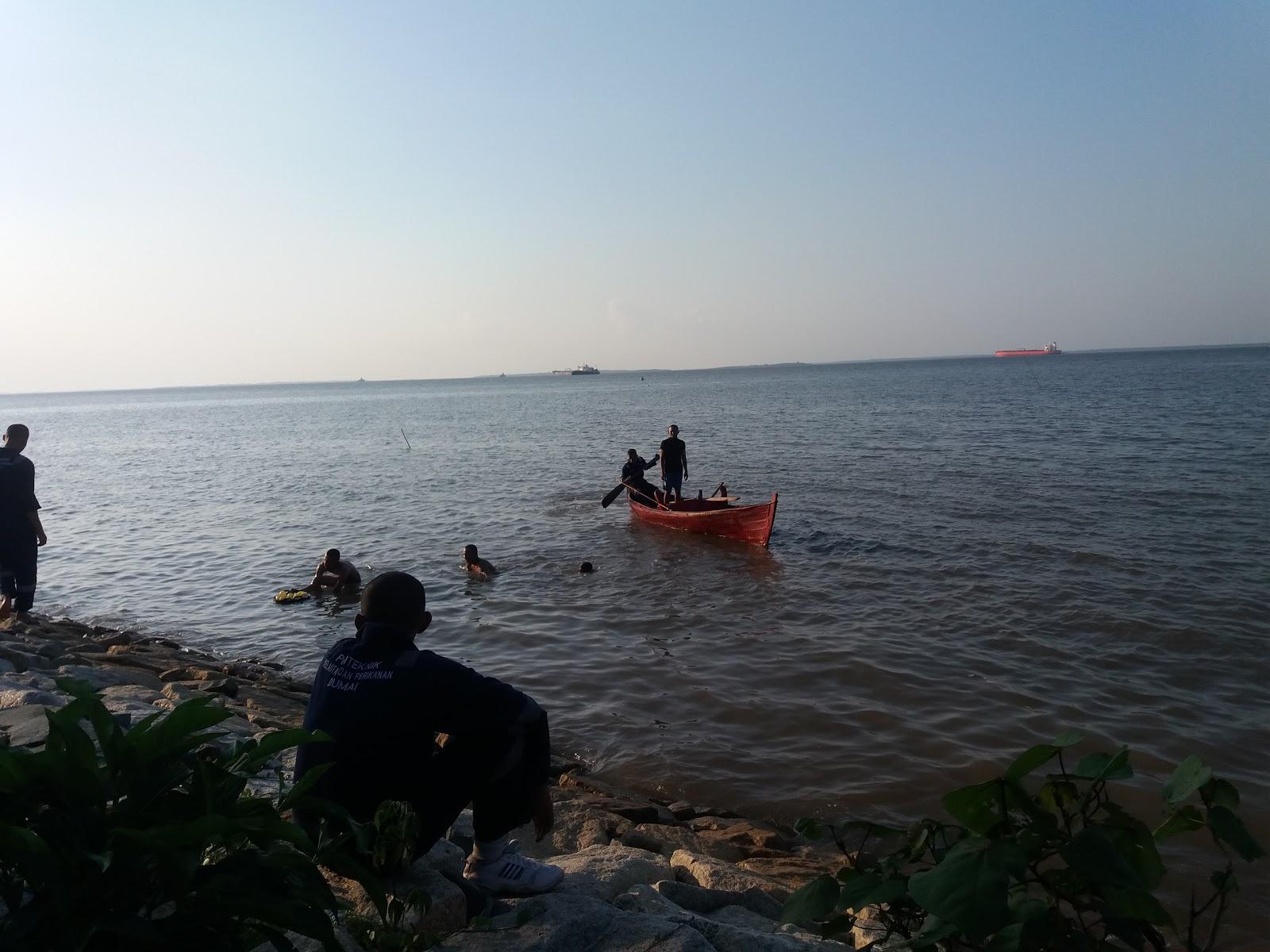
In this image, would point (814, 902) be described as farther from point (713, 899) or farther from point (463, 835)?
point (463, 835)

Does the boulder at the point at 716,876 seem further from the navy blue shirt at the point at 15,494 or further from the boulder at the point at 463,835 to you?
the navy blue shirt at the point at 15,494

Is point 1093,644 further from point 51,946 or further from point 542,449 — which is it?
point 542,449

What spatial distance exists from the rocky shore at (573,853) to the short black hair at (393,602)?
903 millimetres

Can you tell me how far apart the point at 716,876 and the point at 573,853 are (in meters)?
0.88

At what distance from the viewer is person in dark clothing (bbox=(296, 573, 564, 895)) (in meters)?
3.06

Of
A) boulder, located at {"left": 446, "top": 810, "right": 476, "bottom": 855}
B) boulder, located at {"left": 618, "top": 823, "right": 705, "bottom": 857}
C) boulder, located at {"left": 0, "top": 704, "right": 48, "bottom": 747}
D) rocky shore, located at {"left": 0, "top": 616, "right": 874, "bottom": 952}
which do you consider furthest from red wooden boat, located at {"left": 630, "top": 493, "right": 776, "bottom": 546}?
boulder, located at {"left": 0, "top": 704, "right": 48, "bottom": 747}

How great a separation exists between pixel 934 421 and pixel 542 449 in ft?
65.9

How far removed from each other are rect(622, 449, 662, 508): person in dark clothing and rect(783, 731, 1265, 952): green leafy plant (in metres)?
15.8

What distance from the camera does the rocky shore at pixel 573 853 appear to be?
292 centimetres

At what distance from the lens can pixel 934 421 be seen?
138 ft

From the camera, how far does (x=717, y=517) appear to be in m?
15.9

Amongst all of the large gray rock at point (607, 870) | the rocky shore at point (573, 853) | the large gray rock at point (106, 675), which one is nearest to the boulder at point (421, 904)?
the rocky shore at point (573, 853)

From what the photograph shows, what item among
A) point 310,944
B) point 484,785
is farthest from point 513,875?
point 310,944

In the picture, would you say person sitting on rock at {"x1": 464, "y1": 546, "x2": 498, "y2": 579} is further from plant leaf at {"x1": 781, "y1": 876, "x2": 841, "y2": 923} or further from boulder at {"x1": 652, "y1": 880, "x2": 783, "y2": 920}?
plant leaf at {"x1": 781, "y1": 876, "x2": 841, "y2": 923}
